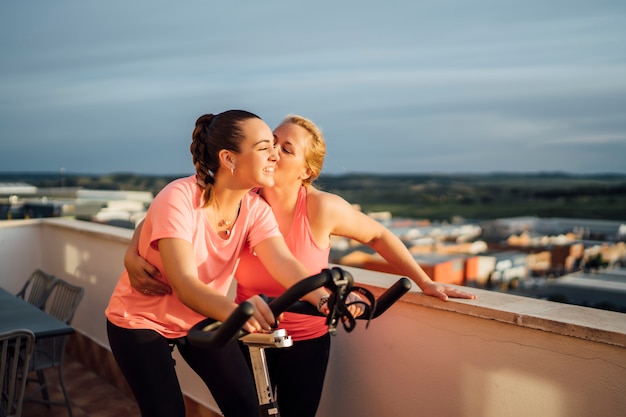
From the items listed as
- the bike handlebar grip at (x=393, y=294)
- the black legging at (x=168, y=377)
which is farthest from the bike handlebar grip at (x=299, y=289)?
the black legging at (x=168, y=377)

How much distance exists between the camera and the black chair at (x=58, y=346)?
10.3ft

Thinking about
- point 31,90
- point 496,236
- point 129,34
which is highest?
point 129,34

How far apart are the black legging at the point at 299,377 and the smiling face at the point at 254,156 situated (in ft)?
Result: 1.84

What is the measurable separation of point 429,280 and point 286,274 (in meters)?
0.63

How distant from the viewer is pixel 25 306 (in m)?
3.15

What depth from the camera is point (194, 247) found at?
5.05ft

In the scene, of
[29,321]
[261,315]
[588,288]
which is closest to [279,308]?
[261,315]

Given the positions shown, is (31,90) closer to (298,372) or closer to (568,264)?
(298,372)

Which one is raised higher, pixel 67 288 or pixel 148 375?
pixel 148 375

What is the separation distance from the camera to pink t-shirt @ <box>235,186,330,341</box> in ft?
5.88

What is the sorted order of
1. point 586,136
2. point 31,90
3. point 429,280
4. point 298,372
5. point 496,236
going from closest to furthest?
point 298,372
point 429,280
point 31,90
point 586,136
point 496,236

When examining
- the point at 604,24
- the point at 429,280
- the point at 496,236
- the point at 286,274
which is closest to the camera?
the point at 286,274

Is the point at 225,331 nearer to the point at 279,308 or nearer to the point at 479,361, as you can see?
the point at 279,308

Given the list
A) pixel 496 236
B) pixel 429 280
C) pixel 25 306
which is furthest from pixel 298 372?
pixel 496 236
